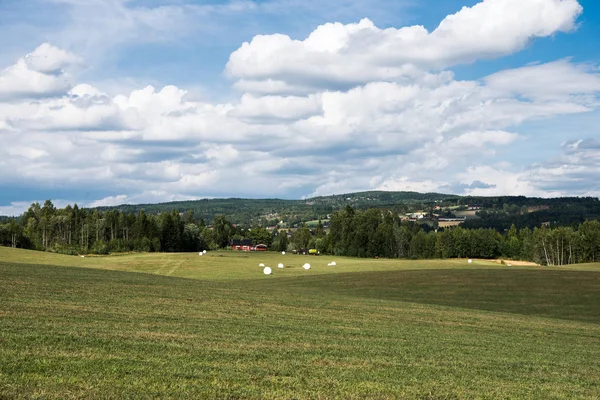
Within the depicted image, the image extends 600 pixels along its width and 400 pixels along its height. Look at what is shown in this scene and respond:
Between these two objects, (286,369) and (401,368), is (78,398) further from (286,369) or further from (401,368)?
(401,368)

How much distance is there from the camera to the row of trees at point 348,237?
150 metres

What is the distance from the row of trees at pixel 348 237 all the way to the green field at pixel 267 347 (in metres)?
115

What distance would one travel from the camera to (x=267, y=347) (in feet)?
62.1

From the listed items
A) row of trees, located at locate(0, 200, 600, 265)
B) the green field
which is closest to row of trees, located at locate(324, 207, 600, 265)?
row of trees, located at locate(0, 200, 600, 265)

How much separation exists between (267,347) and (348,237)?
5968 inches

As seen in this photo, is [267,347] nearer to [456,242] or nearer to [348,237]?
[348,237]

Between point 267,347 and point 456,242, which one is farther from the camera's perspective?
point 456,242

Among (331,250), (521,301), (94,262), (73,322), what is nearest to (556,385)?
(73,322)

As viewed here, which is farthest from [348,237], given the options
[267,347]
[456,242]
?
[267,347]

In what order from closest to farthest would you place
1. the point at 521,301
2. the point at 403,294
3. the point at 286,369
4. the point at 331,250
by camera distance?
the point at 286,369 < the point at 521,301 < the point at 403,294 < the point at 331,250

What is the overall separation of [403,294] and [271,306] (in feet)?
74.1

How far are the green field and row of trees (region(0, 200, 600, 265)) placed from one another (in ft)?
376

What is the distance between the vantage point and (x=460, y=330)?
28516 millimetres

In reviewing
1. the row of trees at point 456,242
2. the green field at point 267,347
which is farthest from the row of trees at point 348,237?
the green field at point 267,347
